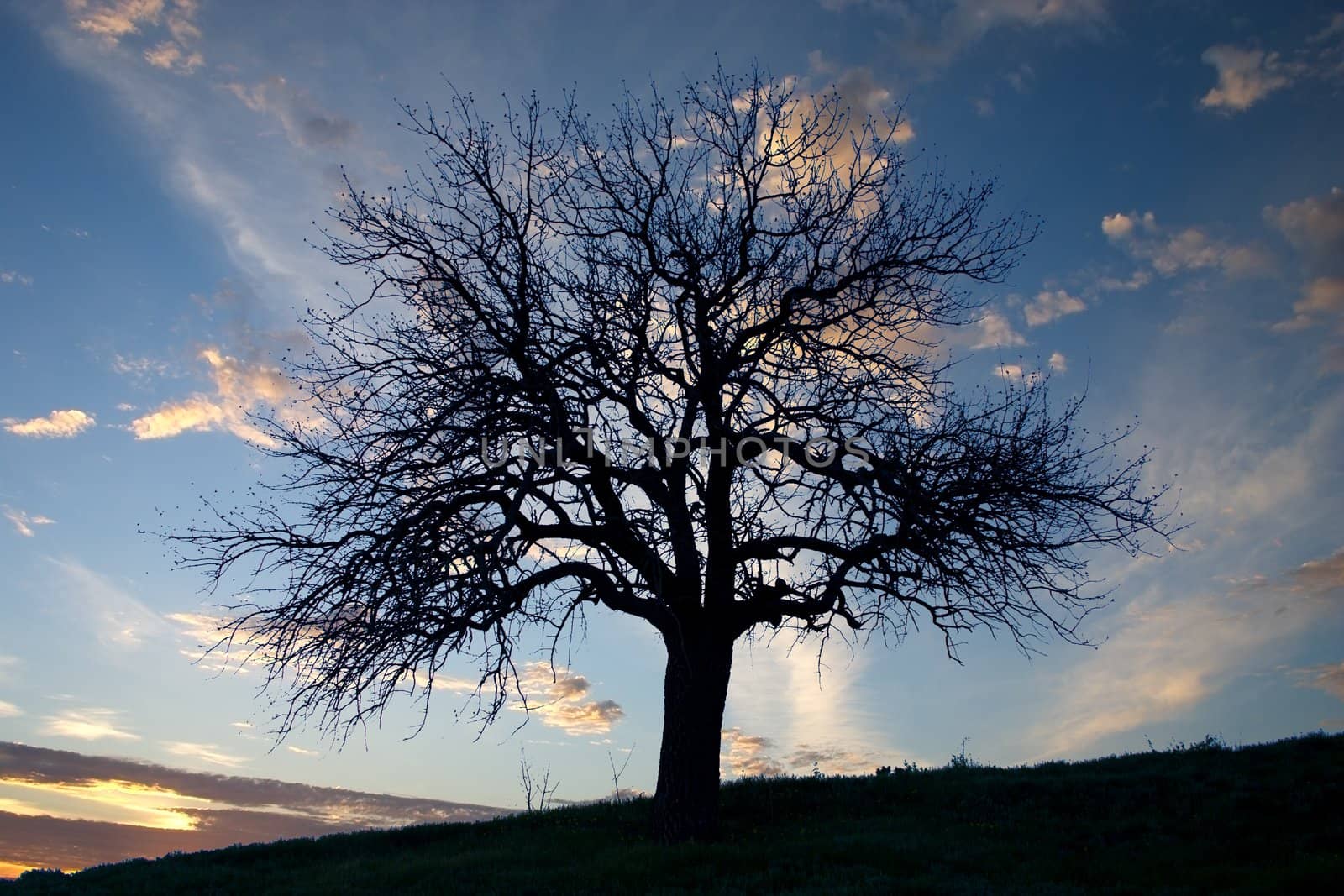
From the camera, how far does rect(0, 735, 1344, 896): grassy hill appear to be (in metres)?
11.2

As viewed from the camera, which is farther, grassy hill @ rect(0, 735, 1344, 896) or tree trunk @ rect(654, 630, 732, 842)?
tree trunk @ rect(654, 630, 732, 842)

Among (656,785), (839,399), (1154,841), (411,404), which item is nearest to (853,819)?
(656,785)

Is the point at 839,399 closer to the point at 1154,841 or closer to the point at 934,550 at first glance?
the point at 934,550

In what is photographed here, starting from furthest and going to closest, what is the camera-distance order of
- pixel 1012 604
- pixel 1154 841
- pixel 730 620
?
pixel 730 620 → pixel 1012 604 → pixel 1154 841

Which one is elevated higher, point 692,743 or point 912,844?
point 692,743

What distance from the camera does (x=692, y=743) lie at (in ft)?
45.0

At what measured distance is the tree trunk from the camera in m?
13.7

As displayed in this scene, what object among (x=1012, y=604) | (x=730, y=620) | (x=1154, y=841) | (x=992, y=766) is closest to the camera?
(x=1154, y=841)

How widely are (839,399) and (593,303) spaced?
3655 mm

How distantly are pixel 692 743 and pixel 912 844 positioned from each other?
3.20 m

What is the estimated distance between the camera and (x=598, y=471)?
13.7m

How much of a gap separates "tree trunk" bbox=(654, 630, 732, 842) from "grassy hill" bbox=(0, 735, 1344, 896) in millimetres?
501

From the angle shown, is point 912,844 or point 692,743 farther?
point 692,743

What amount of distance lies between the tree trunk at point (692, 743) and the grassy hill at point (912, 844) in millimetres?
501
